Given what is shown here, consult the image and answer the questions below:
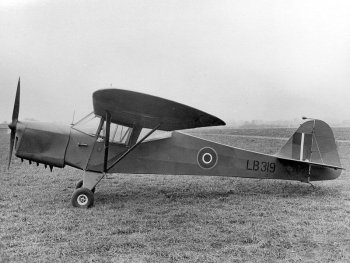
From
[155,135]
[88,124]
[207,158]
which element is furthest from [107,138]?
[207,158]

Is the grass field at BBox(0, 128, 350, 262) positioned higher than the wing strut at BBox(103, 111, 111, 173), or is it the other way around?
the wing strut at BBox(103, 111, 111, 173)

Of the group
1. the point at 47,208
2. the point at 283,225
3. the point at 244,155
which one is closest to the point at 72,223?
the point at 47,208

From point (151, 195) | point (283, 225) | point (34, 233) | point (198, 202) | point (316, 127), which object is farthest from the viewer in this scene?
point (316, 127)

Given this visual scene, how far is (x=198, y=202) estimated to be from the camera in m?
7.03

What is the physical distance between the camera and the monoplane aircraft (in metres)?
6.06

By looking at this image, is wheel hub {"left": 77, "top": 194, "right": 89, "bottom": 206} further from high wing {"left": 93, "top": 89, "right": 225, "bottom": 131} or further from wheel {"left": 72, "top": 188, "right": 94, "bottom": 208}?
high wing {"left": 93, "top": 89, "right": 225, "bottom": 131}

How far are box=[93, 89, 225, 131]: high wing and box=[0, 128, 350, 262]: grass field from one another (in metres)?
1.66

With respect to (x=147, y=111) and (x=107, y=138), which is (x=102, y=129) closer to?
(x=107, y=138)

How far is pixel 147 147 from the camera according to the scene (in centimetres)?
747

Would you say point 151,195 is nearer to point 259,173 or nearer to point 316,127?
point 259,173

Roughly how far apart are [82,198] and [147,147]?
5.99ft

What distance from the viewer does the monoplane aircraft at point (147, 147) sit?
239 inches

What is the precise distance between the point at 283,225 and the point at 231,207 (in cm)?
137

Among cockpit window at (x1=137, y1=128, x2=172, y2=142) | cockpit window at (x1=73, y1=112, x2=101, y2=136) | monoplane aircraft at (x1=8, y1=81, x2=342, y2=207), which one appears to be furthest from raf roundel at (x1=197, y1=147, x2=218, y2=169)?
cockpit window at (x1=73, y1=112, x2=101, y2=136)
